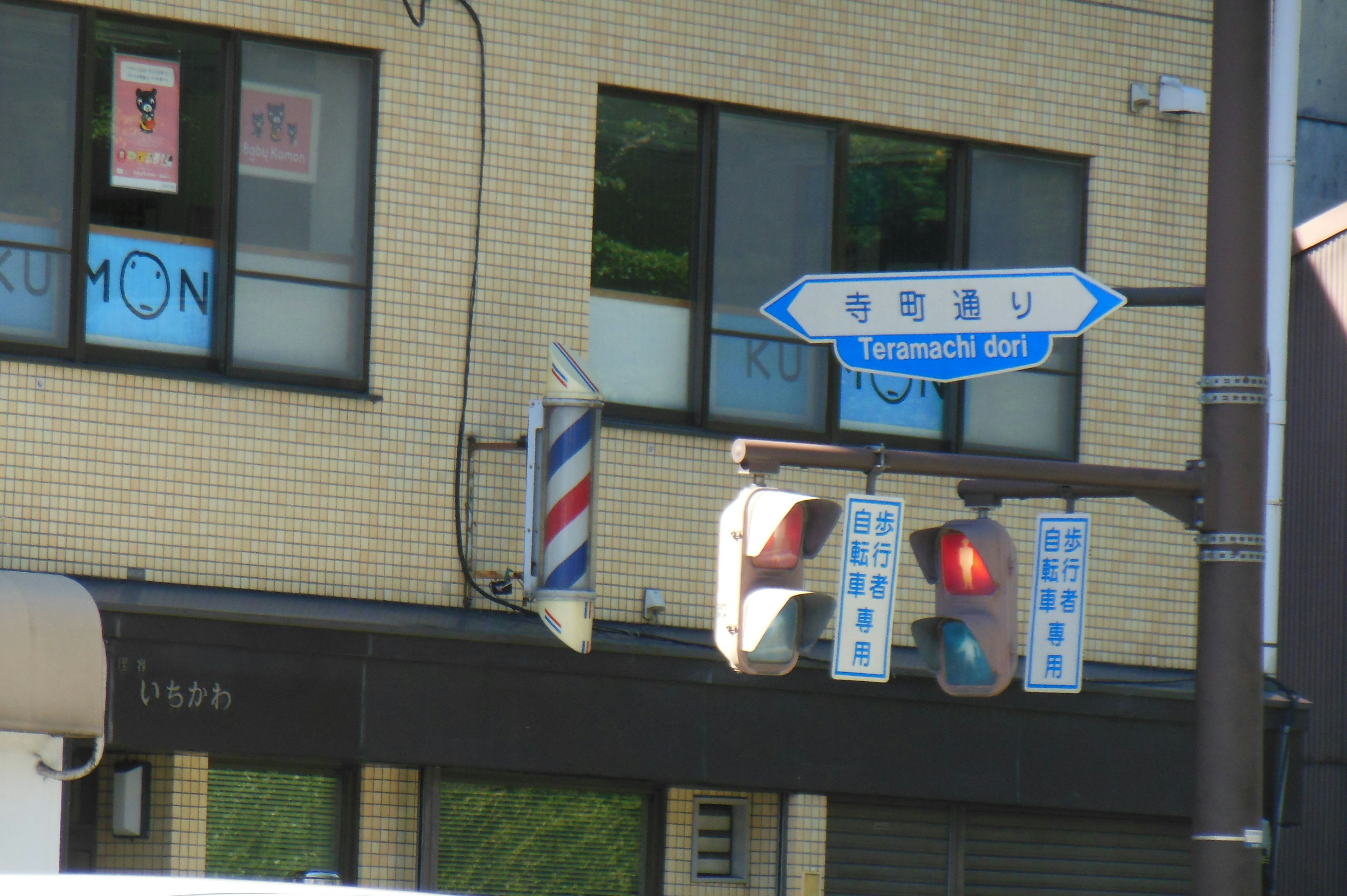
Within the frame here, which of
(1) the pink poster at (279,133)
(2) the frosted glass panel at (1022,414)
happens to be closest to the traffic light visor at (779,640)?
(1) the pink poster at (279,133)

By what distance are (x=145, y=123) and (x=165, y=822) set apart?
369 centimetres

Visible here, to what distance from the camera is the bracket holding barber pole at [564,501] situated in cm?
988

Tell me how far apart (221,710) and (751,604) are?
3.76 metres

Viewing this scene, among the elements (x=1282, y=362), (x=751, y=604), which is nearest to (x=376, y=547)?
(x=751, y=604)

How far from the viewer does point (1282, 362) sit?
1255 centimetres

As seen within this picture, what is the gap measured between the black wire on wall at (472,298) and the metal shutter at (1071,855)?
3382 millimetres

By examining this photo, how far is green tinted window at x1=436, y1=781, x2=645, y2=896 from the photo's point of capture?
10.4 metres

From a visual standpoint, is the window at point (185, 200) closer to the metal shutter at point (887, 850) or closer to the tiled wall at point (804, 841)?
the tiled wall at point (804, 841)

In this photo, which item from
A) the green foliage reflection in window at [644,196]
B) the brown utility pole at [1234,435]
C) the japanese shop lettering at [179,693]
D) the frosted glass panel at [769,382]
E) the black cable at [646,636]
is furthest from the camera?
the frosted glass panel at [769,382]

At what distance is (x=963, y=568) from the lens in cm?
724

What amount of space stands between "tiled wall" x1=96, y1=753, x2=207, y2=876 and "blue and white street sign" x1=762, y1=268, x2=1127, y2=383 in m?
4.08

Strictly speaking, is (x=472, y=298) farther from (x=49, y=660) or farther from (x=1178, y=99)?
(x=1178, y=99)

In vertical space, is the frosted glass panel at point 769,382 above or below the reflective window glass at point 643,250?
below

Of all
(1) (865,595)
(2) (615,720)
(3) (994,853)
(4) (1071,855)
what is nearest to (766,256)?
(2) (615,720)
